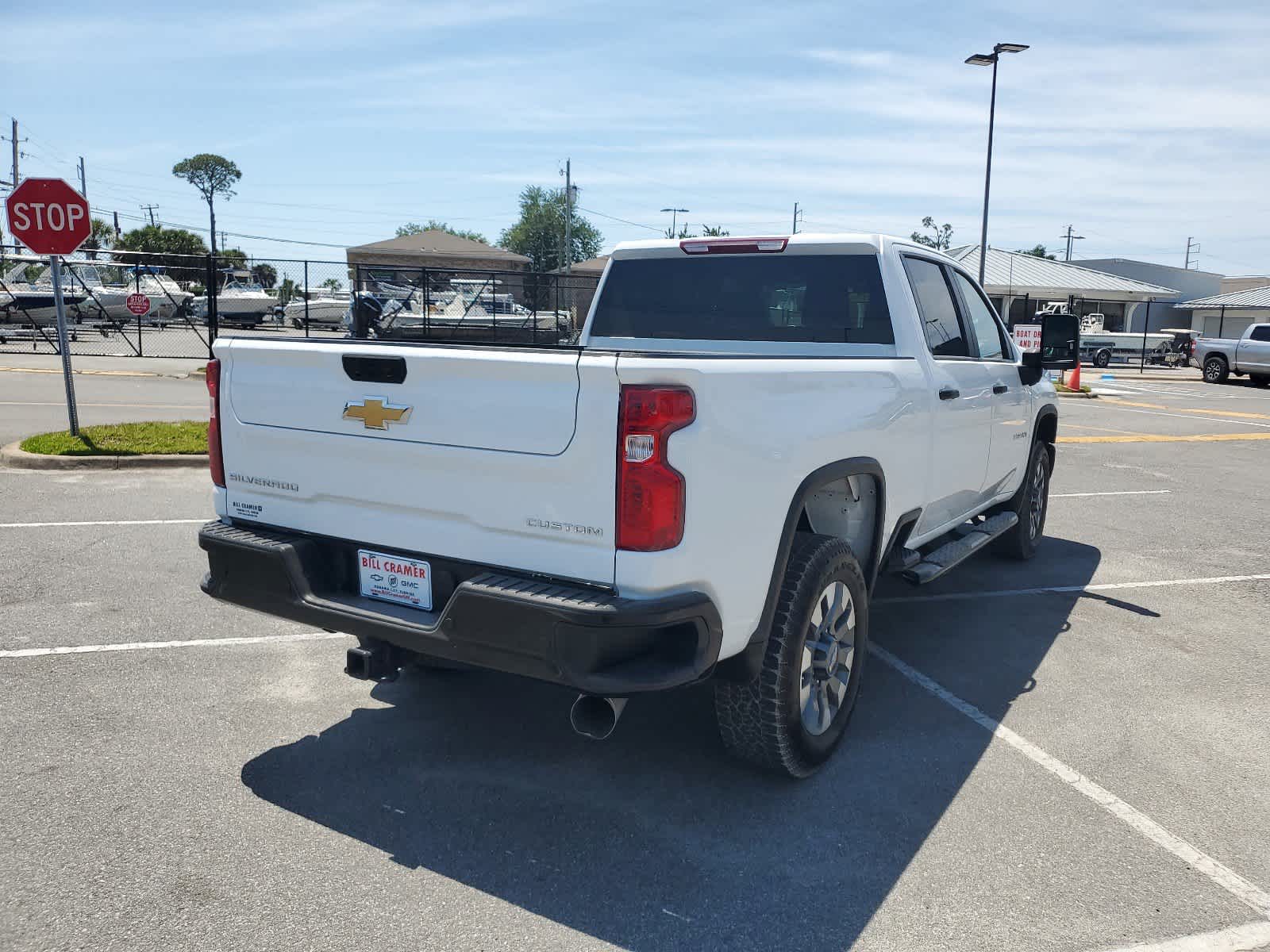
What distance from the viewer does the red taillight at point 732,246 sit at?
481 centimetres

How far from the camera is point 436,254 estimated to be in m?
61.8

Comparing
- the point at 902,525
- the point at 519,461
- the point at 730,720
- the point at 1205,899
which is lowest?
the point at 1205,899

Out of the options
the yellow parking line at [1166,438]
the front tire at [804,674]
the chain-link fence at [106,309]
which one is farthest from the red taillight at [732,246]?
the chain-link fence at [106,309]

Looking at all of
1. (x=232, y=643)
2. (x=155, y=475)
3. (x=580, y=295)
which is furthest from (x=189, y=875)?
(x=580, y=295)

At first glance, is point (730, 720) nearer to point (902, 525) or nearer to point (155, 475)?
point (902, 525)

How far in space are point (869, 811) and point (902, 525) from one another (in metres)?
1.40

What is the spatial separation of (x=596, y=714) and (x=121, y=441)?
29.4 ft

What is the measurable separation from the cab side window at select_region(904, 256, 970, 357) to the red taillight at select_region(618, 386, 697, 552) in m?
2.37

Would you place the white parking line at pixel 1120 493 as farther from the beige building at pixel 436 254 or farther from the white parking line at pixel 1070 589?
the beige building at pixel 436 254

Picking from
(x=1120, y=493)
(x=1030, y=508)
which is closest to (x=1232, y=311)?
(x=1120, y=493)

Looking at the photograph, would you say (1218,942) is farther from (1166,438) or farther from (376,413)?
(1166,438)

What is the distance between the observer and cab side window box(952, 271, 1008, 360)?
226 inches

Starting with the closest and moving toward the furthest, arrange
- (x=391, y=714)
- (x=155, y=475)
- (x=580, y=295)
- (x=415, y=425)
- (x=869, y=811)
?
(x=415, y=425), (x=869, y=811), (x=391, y=714), (x=155, y=475), (x=580, y=295)

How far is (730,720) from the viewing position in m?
3.56
